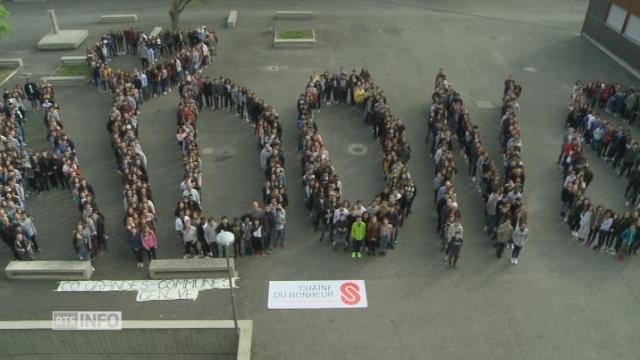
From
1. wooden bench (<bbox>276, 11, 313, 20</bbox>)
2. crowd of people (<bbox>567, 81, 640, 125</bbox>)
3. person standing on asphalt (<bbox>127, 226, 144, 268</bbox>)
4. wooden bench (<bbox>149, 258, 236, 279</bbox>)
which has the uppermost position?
wooden bench (<bbox>276, 11, 313, 20</bbox>)

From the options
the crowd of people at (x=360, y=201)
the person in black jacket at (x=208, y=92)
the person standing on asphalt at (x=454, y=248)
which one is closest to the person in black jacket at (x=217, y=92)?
the person in black jacket at (x=208, y=92)

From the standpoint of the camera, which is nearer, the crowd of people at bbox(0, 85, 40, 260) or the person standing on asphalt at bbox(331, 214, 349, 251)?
the crowd of people at bbox(0, 85, 40, 260)

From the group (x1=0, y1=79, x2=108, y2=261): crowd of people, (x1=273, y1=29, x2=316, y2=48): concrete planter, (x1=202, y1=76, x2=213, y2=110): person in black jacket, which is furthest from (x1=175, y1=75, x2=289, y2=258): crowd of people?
(x1=273, y1=29, x2=316, y2=48): concrete planter

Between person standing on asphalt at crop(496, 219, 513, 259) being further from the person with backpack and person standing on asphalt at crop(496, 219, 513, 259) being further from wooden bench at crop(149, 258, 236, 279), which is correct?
the person with backpack

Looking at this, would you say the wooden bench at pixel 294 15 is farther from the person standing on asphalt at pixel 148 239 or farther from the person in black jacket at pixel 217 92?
the person standing on asphalt at pixel 148 239

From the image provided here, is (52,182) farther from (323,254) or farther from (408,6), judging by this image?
(408,6)

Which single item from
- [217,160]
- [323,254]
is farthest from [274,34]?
[323,254]
